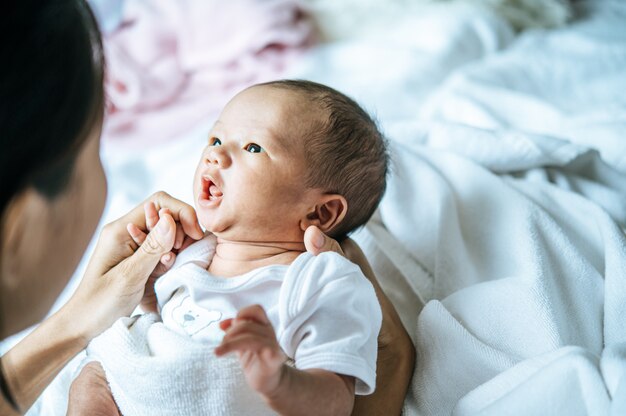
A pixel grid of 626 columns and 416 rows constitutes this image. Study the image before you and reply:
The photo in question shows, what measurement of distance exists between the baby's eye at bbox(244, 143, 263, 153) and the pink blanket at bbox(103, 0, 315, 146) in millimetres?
902

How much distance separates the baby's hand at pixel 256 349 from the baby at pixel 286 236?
91 mm

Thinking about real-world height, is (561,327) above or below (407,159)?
below

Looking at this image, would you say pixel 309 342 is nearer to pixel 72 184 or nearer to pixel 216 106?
pixel 72 184

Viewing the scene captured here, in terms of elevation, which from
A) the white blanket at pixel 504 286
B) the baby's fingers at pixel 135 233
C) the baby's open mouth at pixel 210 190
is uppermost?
the baby's open mouth at pixel 210 190

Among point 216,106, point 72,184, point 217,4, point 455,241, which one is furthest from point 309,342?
point 217,4

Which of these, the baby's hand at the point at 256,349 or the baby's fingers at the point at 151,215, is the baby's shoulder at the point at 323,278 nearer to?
the baby's hand at the point at 256,349

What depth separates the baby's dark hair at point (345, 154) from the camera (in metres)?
0.91

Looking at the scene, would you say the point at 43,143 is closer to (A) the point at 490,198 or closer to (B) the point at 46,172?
(B) the point at 46,172

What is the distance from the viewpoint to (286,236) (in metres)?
0.91

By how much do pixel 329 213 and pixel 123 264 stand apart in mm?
296

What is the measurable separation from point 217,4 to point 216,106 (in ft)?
1.09

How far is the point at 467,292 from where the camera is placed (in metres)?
0.97

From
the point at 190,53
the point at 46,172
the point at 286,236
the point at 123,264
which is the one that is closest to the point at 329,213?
the point at 286,236

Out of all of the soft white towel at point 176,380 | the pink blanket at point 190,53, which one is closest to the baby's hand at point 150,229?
the soft white towel at point 176,380
